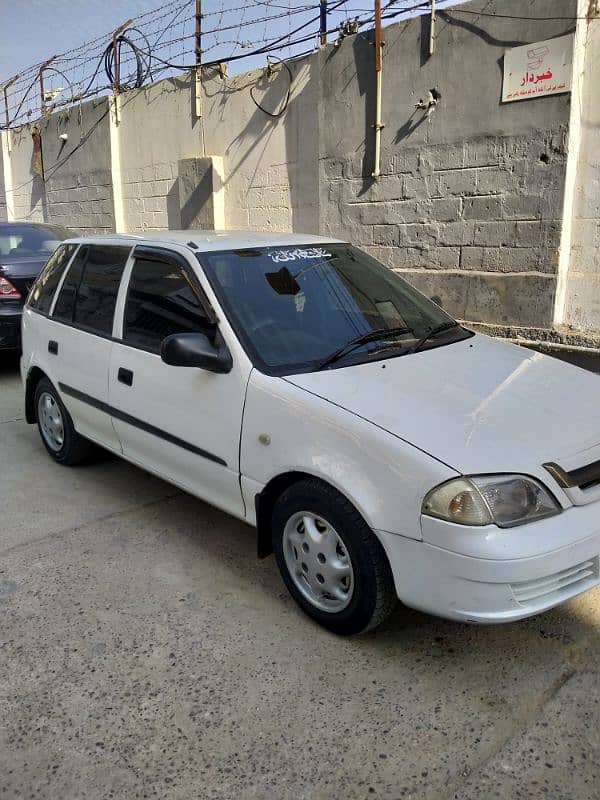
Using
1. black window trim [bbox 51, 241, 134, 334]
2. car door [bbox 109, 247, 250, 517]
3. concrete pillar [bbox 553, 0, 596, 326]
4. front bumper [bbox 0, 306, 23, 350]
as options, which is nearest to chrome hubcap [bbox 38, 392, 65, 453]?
black window trim [bbox 51, 241, 134, 334]

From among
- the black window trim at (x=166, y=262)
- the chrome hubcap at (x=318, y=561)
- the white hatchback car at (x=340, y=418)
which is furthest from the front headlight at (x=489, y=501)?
the black window trim at (x=166, y=262)

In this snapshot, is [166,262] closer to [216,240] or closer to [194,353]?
[216,240]

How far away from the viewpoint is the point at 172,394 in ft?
11.7

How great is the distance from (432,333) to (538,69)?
14.0 ft

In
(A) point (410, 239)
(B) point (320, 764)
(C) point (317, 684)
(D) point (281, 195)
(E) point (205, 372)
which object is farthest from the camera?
(D) point (281, 195)

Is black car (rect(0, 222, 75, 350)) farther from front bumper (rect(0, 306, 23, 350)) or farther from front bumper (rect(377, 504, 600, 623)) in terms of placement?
front bumper (rect(377, 504, 600, 623))

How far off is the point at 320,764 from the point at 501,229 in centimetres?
592

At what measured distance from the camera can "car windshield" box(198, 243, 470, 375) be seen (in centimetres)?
329

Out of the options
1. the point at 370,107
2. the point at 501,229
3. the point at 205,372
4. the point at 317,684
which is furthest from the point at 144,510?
the point at 370,107

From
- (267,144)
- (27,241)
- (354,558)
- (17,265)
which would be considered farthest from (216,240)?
(267,144)

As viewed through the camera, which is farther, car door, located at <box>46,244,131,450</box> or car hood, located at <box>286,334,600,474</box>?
car door, located at <box>46,244,131,450</box>

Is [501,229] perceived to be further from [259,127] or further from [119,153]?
[119,153]

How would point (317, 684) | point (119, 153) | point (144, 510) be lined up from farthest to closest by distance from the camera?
1. point (119, 153)
2. point (144, 510)
3. point (317, 684)

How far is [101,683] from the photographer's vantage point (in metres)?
2.69
